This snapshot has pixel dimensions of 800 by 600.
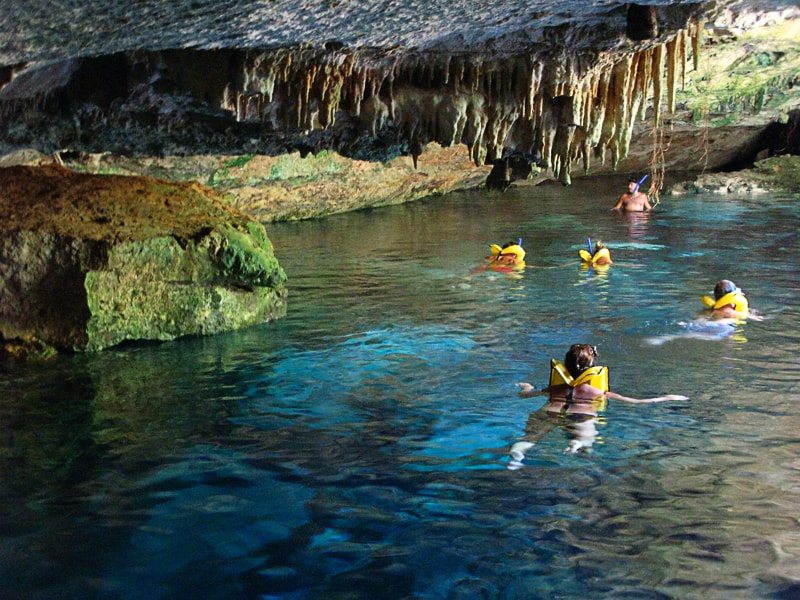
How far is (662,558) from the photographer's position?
16.9ft

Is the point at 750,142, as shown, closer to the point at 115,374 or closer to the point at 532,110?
the point at 532,110

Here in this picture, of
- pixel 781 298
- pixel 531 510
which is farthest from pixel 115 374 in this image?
pixel 781 298

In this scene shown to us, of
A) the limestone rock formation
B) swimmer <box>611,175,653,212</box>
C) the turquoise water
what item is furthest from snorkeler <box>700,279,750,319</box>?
swimmer <box>611,175,653,212</box>

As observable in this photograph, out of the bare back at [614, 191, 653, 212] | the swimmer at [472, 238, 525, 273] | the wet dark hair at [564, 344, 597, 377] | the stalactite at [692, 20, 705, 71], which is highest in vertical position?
the stalactite at [692, 20, 705, 71]

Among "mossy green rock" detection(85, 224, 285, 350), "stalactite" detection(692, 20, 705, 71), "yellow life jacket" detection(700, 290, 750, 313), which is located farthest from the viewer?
"yellow life jacket" detection(700, 290, 750, 313)

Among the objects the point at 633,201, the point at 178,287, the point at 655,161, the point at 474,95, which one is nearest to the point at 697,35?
the point at 474,95

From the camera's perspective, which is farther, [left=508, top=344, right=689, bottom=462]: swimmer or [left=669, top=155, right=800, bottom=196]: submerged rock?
[left=669, top=155, right=800, bottom=196]: submerged rock

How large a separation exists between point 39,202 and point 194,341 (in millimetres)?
2576

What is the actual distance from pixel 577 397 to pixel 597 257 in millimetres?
7943

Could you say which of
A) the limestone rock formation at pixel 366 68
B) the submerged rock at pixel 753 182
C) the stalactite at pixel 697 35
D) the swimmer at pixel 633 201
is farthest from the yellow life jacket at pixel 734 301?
the submerged rock at pixel 753 182

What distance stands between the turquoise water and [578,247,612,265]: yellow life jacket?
2505mm

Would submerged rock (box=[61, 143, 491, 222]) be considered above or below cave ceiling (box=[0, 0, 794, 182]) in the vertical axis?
below

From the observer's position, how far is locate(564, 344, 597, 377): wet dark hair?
25.9 ft

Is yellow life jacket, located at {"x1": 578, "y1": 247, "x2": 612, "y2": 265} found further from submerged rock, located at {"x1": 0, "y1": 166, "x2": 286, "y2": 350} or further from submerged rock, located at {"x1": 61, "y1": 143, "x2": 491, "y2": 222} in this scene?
submerged rock, located at {"x1": 61, "y1": 143, "x2": 491, "y2": 222}
